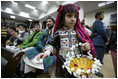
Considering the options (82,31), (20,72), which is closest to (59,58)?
(82,31)

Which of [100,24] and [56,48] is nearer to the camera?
[56,48]

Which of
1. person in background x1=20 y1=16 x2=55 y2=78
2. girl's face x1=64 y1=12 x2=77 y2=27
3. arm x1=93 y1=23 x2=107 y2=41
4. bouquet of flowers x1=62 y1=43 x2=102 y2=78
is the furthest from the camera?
arm x1=93 y1=23 x2=107 y2=41

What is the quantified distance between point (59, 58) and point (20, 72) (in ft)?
3.21

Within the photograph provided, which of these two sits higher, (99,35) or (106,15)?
(106,15)

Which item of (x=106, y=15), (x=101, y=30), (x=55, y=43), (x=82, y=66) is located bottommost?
(x=82, y=66)

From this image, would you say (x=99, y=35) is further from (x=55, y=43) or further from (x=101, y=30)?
(x=55, y=43)

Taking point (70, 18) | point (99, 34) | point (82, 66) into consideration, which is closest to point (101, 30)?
point (99, 34)

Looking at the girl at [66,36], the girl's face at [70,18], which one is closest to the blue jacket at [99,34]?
the girl at [66,36]

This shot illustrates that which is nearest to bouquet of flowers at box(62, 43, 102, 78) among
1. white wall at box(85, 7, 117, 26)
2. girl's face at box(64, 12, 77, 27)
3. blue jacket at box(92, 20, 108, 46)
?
girl's face at box(64, 12, 77, 27)

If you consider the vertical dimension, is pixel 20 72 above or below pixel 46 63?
below

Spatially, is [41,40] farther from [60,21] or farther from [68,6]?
[68,6]

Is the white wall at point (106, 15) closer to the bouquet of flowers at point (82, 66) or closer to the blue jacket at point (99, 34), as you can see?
the blue jacket at point (99, 34)

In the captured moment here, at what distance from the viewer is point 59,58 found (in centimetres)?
54

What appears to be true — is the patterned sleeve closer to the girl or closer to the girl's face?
the girl
